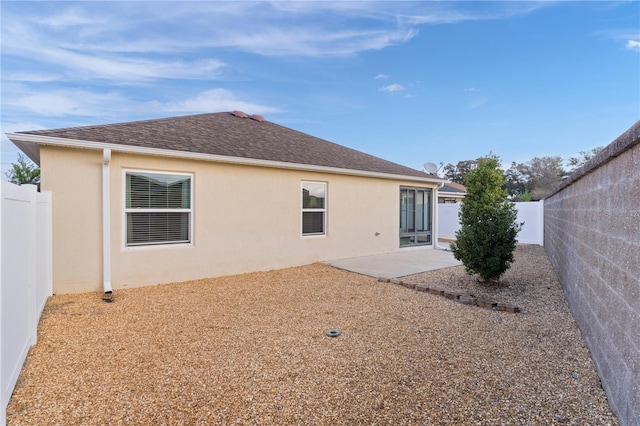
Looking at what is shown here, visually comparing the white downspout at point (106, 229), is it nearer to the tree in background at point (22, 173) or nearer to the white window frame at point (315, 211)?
the white window frame at point (315, 211)

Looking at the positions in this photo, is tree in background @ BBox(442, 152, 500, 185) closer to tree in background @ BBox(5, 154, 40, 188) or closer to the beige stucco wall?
the beige stucco wall

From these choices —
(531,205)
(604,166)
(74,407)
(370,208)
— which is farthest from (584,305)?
(531,205)

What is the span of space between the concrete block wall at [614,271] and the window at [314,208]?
21.4 ft

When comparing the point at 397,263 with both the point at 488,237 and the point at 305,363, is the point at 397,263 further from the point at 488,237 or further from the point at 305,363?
the point at 305,363

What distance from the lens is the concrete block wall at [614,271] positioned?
2.31 meters

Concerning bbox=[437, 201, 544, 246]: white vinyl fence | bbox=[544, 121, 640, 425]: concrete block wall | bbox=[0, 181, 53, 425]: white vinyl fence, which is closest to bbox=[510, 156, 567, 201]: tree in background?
bbox=[437, 201, 544, 246]: white vinyl fence

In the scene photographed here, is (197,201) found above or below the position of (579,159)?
below

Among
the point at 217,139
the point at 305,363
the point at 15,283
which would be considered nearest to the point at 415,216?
the point at 217,139

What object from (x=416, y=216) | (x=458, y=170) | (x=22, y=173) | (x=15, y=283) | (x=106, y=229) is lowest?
(x=15, y=283)

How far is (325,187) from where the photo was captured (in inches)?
400

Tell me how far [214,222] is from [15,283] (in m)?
4.76

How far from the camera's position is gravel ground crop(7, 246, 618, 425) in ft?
8.57

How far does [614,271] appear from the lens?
9.50 ft

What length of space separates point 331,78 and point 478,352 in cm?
1255
